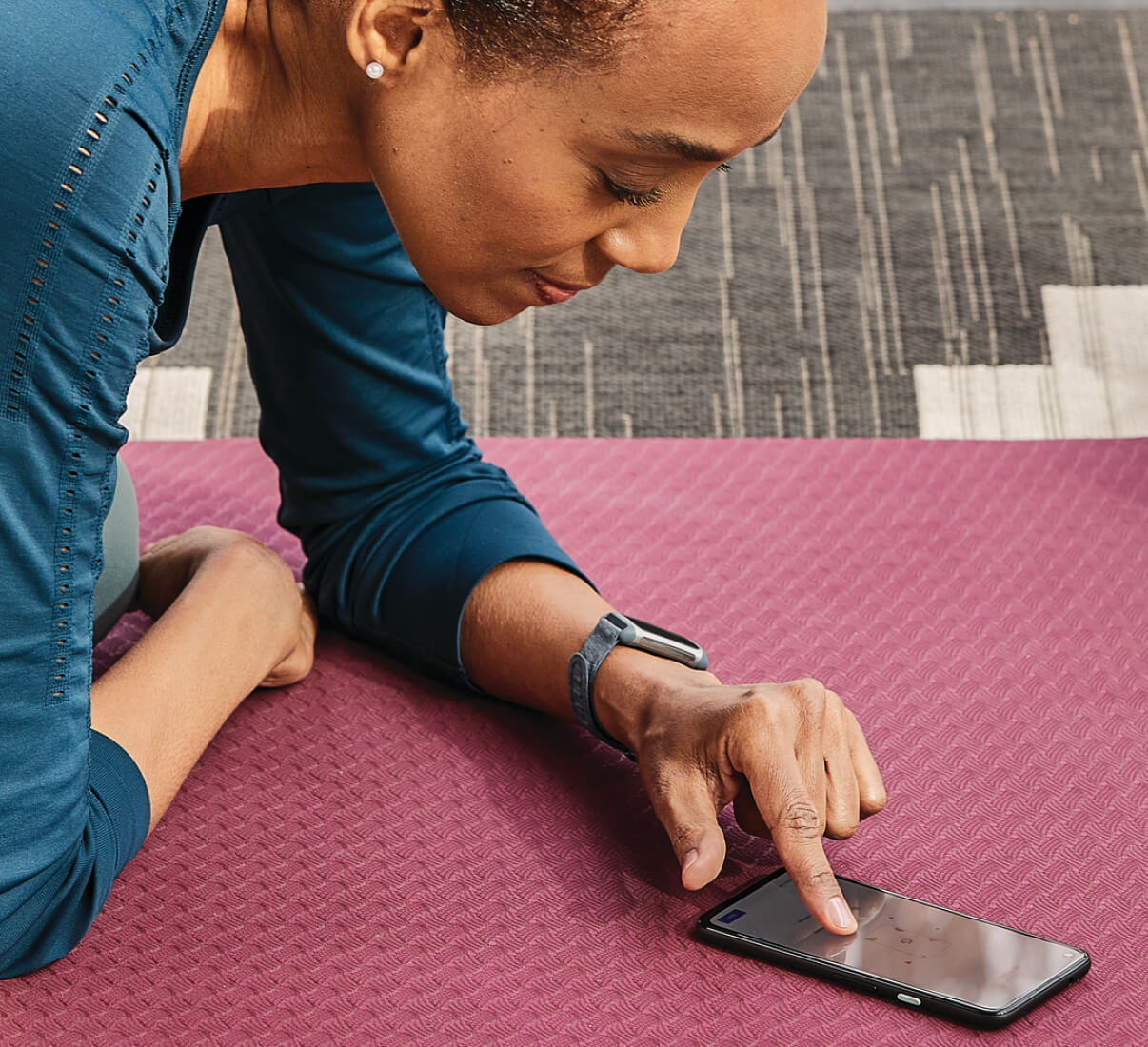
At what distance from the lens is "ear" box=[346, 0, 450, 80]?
79 centimetres

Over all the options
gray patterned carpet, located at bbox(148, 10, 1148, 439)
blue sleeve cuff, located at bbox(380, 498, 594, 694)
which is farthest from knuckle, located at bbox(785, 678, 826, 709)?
gray patterned carpet, located at bbox(148, 10, 1148, 439)

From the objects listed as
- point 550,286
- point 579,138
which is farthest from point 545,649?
point 579,138

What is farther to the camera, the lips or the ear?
the lips

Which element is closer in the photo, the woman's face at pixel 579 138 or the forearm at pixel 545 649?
the woman's face at pixel 579 138

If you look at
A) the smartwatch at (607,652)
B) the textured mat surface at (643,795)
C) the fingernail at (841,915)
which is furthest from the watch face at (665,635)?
the fingernail at (841,915)

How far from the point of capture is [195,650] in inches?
42.3

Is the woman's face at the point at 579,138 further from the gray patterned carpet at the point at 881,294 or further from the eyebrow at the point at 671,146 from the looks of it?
the gray patterned carpet at the point at 881,294

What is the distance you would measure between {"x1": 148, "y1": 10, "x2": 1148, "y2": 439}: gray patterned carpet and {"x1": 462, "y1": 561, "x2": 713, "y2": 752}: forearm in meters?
0.64

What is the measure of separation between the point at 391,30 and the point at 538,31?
8 cm

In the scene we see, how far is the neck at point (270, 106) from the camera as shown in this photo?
85 cm

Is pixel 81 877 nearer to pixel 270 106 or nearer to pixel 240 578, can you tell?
pixel 240 578

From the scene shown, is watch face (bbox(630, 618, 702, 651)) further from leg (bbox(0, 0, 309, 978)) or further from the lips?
leg (bbox(0, 0, 309, 978))

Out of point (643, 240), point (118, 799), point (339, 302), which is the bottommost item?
point (118, 799)

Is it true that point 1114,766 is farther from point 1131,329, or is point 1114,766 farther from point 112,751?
point 1131,329
